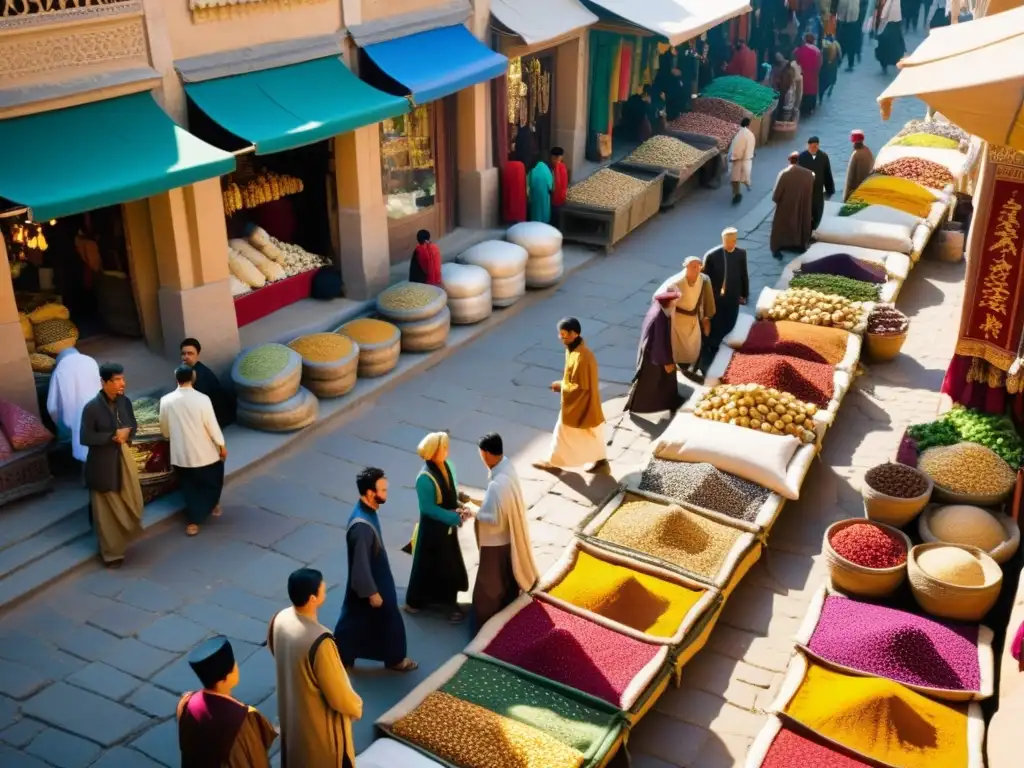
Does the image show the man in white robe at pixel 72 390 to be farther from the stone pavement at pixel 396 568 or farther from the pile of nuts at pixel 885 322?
the pile of nuts at pixel 885 322

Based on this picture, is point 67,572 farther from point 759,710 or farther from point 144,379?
point 759,710

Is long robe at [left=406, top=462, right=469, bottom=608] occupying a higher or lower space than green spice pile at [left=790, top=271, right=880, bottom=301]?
higher

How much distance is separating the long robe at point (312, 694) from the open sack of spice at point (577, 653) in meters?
1.41

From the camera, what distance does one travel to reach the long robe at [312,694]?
5.53m

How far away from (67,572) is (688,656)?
480 cm

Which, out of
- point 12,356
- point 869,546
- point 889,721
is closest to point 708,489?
point 869,546

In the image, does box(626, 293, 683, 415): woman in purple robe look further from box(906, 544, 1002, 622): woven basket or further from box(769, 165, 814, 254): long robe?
box(769, 165, 814, 254): long robe

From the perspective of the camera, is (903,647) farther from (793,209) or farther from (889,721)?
(793,209)

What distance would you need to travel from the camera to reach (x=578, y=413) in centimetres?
952

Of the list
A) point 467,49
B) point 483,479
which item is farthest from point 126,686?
point 467,49

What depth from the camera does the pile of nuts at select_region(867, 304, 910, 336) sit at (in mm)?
11945

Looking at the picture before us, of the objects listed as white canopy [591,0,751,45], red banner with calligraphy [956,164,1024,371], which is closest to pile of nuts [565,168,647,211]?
white canopy [591,0,751,45]

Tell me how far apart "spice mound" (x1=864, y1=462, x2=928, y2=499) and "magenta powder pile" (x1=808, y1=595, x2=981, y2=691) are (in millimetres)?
1279

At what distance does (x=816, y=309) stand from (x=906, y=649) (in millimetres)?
5534
